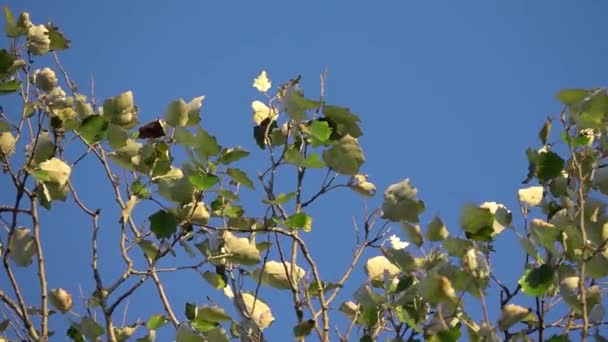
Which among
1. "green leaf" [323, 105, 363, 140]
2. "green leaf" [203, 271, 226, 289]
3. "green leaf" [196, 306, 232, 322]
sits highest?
"green leaf" [323, 105, 363, 140]

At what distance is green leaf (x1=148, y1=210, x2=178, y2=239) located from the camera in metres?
1.12

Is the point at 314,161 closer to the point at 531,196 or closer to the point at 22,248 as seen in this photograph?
the point at 531,196

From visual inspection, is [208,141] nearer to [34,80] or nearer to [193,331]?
[193,331]

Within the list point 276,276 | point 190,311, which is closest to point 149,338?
point 190,311

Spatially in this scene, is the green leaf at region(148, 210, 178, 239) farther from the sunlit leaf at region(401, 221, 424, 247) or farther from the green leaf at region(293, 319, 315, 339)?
the sunlit leaf at region(401, 221, 424, 247)

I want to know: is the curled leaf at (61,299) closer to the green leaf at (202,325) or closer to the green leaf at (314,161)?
the green leaf at (202,325)

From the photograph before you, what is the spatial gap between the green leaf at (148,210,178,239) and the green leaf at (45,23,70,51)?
58 cm

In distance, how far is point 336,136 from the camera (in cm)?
110

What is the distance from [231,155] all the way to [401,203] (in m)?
0.27

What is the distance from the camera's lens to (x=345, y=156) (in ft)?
3.58

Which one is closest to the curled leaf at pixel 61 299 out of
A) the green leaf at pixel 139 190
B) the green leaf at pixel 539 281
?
the green leaf at pixel 139 190

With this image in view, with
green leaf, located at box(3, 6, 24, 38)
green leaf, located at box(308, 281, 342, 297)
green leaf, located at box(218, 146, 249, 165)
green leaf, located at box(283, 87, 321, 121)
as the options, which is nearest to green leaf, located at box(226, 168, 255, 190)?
green leaf, located at box(218, 146, 249, 165)

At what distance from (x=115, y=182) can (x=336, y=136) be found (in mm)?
506

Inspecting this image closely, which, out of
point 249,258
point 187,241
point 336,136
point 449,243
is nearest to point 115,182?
point 187,241
